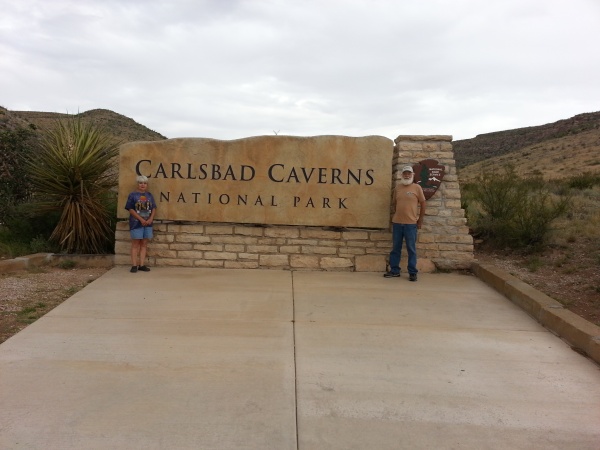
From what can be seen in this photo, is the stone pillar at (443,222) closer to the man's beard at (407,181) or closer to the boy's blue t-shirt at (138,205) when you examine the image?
the man's beard at (407,181)

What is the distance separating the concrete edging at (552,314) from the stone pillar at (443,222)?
75 centimetres

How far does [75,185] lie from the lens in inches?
341

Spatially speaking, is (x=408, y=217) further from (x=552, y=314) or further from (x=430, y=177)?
(x=552, y=314)

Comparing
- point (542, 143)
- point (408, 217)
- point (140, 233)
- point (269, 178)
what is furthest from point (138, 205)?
point (542, 143)

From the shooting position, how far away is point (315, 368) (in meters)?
4.26

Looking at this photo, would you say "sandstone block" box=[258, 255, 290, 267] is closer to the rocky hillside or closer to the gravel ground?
the gravel ground

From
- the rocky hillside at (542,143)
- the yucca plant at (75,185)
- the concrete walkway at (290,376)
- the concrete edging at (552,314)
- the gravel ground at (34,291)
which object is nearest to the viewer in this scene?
the concrete walkway at (290,376)

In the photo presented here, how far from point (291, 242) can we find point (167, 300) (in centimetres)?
259

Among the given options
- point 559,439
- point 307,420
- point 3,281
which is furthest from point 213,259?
point 559,439

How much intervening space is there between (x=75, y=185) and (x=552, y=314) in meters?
7.51

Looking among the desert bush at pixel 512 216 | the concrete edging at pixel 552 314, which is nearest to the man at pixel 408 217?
the concrete edging at pixel 552 314

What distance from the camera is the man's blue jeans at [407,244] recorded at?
7590 mm

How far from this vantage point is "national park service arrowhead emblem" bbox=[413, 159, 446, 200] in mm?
8164

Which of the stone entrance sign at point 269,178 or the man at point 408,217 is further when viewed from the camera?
the stone entrance sign at point 269,178
